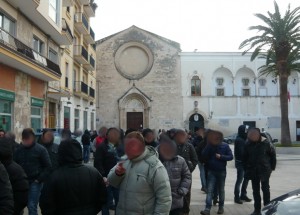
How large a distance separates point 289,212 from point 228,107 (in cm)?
3760

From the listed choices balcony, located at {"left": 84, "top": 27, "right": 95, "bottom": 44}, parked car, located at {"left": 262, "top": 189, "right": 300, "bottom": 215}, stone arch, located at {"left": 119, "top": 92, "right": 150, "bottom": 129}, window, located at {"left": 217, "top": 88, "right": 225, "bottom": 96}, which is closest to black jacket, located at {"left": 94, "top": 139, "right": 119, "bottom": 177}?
parked car, located at {"left": 262, "top": 189, "right": 300, "bottom": 215}

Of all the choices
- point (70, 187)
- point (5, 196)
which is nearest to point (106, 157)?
point (70, 187)

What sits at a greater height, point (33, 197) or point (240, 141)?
point (240, 141)

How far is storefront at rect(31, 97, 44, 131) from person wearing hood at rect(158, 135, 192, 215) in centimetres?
1447

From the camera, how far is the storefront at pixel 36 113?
745 inches

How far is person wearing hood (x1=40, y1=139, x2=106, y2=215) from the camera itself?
3857mm

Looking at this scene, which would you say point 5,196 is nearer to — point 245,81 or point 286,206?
point 286,206

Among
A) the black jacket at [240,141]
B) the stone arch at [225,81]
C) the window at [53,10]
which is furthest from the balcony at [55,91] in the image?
the stone arch at [225,81]

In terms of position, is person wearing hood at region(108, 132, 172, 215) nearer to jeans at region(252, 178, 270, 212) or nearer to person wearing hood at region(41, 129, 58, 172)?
person wearing hood at region(41, 129, 58, 172)

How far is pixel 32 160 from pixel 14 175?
225 cm

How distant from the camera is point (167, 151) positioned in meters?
5.31

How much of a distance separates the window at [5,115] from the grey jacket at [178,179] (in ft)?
39.0

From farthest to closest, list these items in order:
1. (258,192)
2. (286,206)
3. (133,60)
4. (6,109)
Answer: (133,60) < (6,109) < (258,192) < (286,206)

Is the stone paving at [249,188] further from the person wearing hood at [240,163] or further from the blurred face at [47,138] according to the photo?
the blurred face at [47,138]
